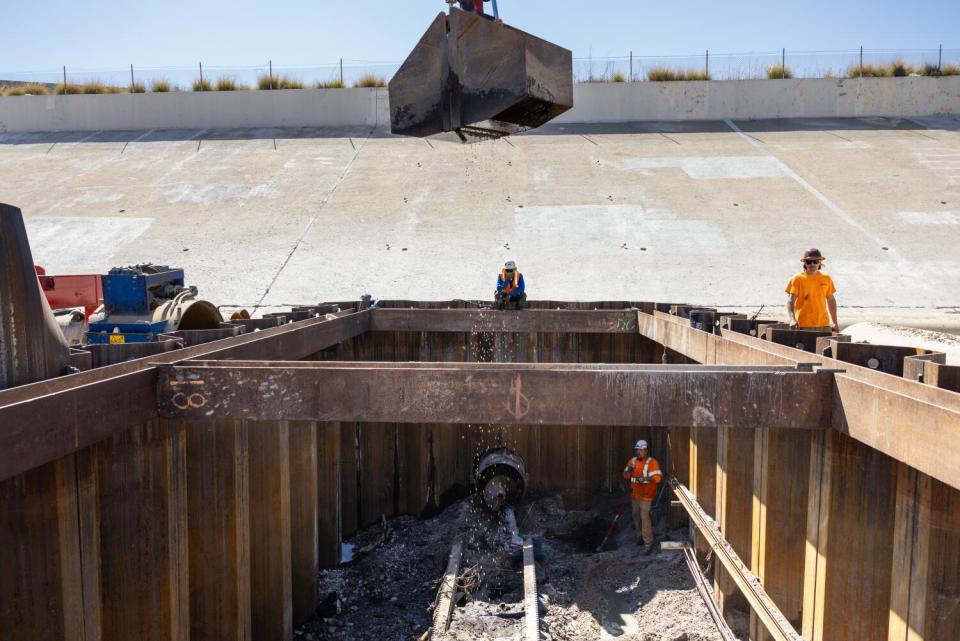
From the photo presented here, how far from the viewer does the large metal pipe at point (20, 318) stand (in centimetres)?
421

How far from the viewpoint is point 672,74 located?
32625 mm

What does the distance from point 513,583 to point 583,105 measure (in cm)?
2619

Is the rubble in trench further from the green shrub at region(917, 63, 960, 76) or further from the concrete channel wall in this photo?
the green shrub at region(917, 63, 960, 76)

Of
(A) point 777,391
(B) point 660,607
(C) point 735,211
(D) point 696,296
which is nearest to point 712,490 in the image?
(B) point 660,607

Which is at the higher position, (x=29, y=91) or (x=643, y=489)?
(x=29, y=91)

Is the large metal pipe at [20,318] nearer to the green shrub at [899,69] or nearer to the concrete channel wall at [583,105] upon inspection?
the concrete channel wall at [583,105]

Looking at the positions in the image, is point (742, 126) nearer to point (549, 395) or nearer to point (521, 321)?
point (521, 321)

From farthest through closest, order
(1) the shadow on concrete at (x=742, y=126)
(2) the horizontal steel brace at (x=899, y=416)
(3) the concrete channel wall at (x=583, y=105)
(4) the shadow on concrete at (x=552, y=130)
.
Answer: (3) the concrete channel wall at (x=583, y=105) → (4) the shadow on concrete at (x=552, y=130) → (1) the shadow on concrete at (x=742, y=126) → (2) the horizontal steel brace at (x=899, y=416)

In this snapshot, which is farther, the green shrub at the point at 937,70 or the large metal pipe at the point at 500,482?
the green shrub at the point at 937,70

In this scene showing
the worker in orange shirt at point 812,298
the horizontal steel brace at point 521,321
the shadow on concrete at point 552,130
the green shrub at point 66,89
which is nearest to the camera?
the worker in orange shirt at point 812,298

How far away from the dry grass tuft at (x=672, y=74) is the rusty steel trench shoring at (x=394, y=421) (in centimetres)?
2851

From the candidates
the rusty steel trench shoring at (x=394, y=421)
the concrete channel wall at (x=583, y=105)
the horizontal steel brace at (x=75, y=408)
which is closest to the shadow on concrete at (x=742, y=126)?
the concrete channel wall at (x=583, y=105)

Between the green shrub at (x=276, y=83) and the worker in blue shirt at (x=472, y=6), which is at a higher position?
the green shrub at (x=276, y=83)

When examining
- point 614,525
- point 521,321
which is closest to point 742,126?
point 521,321
